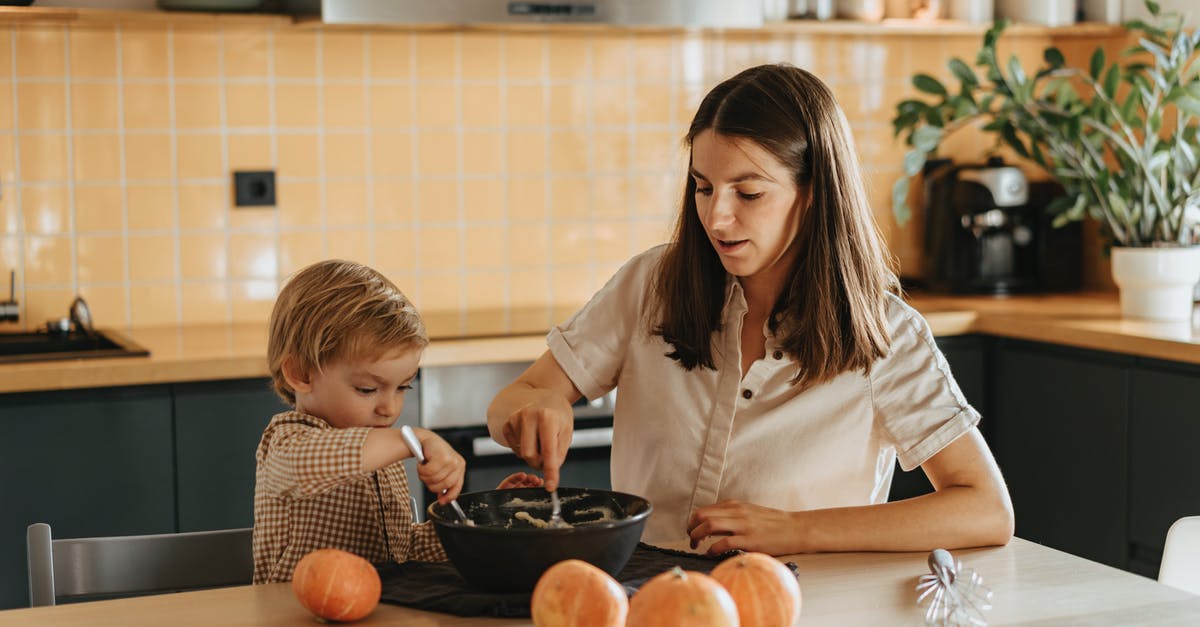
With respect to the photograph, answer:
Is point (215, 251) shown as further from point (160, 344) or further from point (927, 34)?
point (927, 34)

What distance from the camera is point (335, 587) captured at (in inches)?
48.0

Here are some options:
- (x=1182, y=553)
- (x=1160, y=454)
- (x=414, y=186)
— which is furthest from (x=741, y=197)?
(x=414, y=186)

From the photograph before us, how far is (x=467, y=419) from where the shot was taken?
279 centimetres

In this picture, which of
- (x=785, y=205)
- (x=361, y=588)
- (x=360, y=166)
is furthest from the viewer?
(x=360, y=166)

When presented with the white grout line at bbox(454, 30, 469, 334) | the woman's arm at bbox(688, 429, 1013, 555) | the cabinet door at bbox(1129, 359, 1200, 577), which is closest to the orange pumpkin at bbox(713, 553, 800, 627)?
the woman's arm at bbox(688, 429, 1013, 555)

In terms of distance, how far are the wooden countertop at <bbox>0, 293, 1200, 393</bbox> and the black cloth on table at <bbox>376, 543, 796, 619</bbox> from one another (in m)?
1.30

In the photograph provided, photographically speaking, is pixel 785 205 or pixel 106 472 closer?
pixel 785 205

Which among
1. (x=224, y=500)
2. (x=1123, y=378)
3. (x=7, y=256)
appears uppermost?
(x=7, y=256)

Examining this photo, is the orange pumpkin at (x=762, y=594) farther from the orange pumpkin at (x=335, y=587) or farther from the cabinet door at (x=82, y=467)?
the cabinet door at (x=82, y=467)

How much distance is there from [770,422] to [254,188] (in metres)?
1.79

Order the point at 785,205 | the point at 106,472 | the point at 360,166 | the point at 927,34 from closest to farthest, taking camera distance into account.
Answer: the point at 785,205 → the point at 106,472 → the point at 360,166 → the point at 927,34

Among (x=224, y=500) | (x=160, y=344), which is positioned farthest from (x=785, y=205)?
(x=160, y=344)

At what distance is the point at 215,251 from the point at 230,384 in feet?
1.99

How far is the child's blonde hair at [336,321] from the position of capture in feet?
5.15
